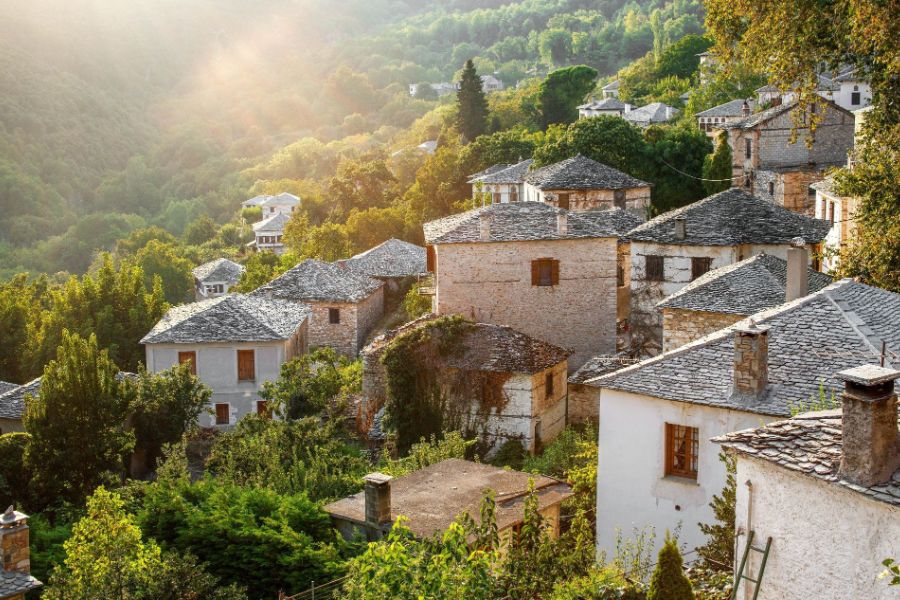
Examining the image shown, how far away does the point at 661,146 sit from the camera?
4659 cm

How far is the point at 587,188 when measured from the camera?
40.4 meters

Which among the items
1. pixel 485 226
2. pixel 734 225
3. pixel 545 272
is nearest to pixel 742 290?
pixel 734 225

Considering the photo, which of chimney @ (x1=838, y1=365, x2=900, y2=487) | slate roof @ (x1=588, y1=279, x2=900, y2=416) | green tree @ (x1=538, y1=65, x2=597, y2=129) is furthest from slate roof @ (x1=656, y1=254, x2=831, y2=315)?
green tree @ (x1=538, y1=65, x2=597, y2=129)

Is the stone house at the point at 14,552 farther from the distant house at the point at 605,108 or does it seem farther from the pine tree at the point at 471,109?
the distant house at the point at 605,108

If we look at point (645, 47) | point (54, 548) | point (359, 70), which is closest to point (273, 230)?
point (645, 47)

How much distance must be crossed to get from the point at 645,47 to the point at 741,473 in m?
120

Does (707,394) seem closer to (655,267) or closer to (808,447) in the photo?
(808,447)

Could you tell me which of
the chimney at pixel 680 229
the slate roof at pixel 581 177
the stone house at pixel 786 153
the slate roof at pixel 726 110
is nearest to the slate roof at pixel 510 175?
the slate roof at pixel 581 177

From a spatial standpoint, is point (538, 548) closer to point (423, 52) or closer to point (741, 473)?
point (741, 473)

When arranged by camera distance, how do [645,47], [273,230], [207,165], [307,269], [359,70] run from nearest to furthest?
[307,269] → [273,230] → [645,47] → [207,165] → [359,70]

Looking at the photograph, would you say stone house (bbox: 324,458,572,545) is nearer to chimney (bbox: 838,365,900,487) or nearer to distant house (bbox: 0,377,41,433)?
chimney (bbox: 838,365,900,487)

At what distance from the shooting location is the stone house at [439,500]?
15.0 metres

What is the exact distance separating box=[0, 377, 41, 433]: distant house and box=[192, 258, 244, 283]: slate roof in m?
33.1

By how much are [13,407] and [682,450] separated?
74.7 ft
